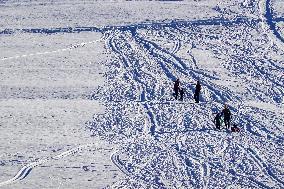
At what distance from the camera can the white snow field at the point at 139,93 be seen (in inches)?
812

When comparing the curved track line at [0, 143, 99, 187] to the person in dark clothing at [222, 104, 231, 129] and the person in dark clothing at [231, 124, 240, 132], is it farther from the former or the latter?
the person in dark clothing at [231, 124, 240, 132]

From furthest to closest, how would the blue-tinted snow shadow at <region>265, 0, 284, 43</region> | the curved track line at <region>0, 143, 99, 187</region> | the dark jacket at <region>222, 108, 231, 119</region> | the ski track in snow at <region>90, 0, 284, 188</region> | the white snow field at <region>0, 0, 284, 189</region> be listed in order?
the blue-tinted snow shadow at <region>265, 0, 284, 43</region> < the dark jacket at <region>222, 108, 231, 119</region> < the white snow field at <region>0, 0, 284, 189</region> < the ski track in snow at <region>90, 0, 284, 188</region> < the curved track line at <region>0, 143, 99, 187</region>

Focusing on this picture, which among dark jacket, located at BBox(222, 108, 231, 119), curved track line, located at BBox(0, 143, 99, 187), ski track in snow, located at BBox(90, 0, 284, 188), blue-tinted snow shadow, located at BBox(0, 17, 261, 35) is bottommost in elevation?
curved track line, located at BBox(0, 143, 99, 187)

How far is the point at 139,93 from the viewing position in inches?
1110

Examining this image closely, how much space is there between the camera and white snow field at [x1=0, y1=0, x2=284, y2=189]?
67.7 feet

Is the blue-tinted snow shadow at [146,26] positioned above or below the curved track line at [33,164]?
above

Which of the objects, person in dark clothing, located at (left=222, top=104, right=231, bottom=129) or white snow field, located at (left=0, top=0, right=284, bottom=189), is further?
person in dark clothing, located at (left=222, top=104, right=231, bottom=129)

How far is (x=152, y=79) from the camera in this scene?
98.5 ft

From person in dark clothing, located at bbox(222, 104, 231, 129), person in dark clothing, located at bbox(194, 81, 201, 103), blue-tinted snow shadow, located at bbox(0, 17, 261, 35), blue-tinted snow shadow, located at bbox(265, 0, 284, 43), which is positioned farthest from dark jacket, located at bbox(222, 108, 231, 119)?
blue-tinted snow shadow, located at bbox(0, 17, 261, 35)

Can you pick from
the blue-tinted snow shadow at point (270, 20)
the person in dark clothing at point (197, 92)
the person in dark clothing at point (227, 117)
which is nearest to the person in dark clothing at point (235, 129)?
the person in dark clothing at point (227, 117)

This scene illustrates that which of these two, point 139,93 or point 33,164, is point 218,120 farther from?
point 33,164

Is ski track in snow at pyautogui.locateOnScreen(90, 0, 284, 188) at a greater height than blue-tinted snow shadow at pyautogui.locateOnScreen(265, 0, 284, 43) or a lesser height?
lesser

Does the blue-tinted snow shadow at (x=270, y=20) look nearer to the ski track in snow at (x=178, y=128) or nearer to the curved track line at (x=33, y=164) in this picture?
the ski track in snow at (x=178, y=128)

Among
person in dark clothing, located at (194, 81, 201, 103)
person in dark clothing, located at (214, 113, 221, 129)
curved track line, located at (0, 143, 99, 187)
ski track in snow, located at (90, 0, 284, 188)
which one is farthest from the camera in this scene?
person in dark clothing, located at (194, 81, 201, 103)
